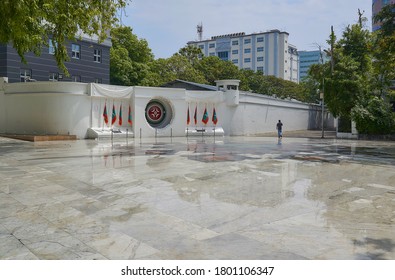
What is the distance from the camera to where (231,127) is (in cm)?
3344

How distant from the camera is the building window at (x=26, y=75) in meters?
31.1

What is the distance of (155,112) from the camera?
29.6 metres

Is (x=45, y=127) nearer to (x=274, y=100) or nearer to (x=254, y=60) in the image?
(x=274, y=100)

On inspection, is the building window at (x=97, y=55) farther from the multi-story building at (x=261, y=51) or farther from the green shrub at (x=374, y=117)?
the multi-story building at (x=261, y=51)

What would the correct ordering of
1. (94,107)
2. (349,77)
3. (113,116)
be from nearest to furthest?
(94,107)
(113,116)
(349,77)

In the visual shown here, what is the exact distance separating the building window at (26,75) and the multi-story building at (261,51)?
79.2 m

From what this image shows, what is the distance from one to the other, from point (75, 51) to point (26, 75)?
16.5 feet

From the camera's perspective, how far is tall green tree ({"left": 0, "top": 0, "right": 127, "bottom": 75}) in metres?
10.5

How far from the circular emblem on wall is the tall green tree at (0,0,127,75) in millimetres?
13180

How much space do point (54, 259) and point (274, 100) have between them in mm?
37393

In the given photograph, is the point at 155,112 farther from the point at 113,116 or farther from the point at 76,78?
the point at 76,78

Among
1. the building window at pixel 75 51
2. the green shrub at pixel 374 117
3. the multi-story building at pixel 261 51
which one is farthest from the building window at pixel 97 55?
the multi-story building at pixel 261 51

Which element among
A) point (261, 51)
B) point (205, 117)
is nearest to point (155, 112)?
point (205, 117)

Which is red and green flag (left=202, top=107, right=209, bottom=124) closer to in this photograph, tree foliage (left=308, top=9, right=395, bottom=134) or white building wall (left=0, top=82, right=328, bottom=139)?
white building wall (left=0, top=82, right=328, bottom=139)
